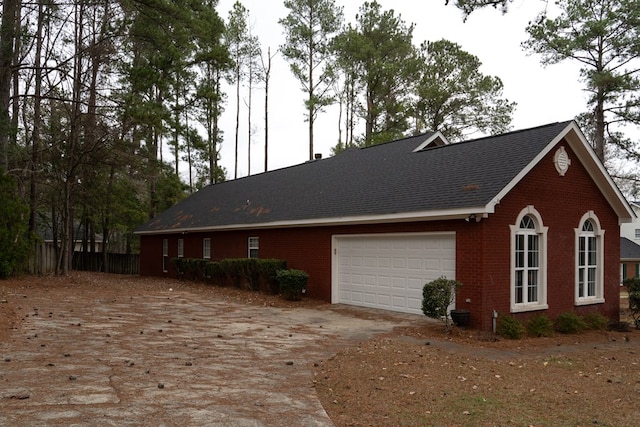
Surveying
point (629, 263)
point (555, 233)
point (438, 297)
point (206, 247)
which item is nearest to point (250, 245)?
point (206, 247)

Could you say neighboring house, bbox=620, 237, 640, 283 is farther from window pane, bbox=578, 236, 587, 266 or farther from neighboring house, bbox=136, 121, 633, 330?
window pane, bbox=578, 236, 587, 266

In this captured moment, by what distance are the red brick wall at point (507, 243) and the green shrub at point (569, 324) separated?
0.60 m

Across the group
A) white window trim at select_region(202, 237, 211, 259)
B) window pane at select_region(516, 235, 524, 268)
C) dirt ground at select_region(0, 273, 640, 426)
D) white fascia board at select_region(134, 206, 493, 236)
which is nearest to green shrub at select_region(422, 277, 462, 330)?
dirt ground at select_region(0, 273, 640, 426)

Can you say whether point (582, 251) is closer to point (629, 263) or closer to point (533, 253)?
point (533, 253)

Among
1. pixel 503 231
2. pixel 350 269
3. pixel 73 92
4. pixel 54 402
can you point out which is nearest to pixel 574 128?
pixel 503 231

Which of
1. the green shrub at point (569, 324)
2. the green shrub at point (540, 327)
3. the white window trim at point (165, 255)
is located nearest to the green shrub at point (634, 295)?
the green shrub at point (569, 324)

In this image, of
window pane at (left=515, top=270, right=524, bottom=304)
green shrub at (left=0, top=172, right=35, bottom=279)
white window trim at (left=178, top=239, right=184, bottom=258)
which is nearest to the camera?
window pane at (left=515, top=270, right=524, bottom=304)

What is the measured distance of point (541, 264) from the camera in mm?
12945

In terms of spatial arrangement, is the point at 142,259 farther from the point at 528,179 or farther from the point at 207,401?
the point at 207,401

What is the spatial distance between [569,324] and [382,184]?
6.33 meters

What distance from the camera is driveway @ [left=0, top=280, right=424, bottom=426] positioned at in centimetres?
544

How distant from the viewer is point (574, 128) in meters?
13.2

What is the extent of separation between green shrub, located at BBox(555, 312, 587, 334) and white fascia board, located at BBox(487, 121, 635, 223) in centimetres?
331

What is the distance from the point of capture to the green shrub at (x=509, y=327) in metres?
11.2
